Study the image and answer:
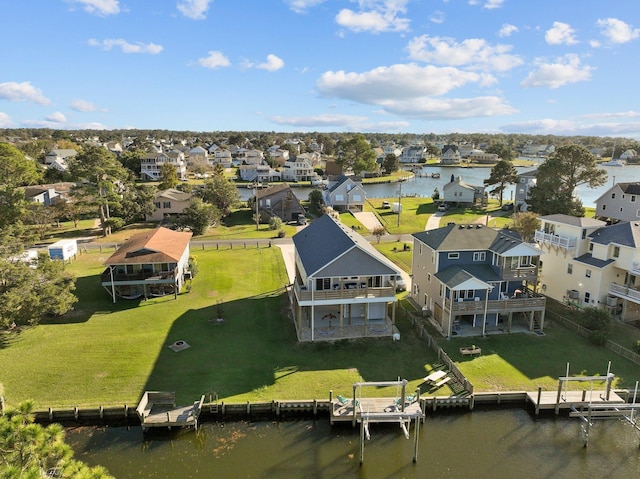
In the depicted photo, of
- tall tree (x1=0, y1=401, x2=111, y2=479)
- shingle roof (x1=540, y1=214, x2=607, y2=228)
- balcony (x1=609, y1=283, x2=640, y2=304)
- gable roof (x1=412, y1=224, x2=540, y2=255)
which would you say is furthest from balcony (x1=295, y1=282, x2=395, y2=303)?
tall tree (x1=0, y1=401, x2=111, y2=479)

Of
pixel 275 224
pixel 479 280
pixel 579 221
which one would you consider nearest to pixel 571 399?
pixel 479 280

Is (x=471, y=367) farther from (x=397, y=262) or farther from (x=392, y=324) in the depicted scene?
(x=397, y=262)

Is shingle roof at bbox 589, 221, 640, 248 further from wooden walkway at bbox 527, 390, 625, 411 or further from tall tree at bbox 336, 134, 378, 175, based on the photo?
tall tree at bbox 336, 134, 378, 175

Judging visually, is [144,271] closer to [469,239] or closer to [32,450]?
[469,239]

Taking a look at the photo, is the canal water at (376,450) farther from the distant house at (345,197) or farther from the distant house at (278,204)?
the distant house at (345,197)

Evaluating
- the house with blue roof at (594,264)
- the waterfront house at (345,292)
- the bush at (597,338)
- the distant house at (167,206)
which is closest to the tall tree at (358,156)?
the distant house at (167,206)

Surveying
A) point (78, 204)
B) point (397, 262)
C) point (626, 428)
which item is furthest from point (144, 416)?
point (78, 204)
